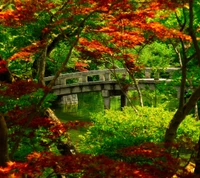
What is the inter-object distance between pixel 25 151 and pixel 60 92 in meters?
16.2

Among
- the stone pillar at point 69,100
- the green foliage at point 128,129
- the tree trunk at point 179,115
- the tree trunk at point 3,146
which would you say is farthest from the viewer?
the stone pillar at point 69,100

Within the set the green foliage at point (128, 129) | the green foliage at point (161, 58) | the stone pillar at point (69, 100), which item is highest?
the green foliage at point (161, 58)

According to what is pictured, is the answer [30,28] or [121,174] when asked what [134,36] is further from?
[121,174]

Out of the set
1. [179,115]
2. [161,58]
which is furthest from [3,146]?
[161,58]

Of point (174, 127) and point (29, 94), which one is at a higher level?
point (29, 94)

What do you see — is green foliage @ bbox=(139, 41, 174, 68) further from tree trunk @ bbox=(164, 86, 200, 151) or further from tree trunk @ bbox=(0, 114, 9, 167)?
tree trunk @ bbox=(0, 114, 9, 167)

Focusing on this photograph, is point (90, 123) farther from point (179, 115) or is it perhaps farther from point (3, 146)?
point (3, 146)

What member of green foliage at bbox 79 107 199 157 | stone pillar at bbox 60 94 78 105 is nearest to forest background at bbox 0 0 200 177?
green foliage at bbox 79 107 199 157

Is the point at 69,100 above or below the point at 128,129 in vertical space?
below

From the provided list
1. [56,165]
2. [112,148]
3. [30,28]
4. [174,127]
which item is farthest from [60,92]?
[56,165]

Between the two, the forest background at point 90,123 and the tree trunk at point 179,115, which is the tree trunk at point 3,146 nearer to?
the forest background at point 90,123

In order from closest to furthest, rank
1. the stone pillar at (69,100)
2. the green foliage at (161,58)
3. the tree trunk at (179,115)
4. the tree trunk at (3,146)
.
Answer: the tree trunk at (3,146), the tree trunk at (179,115), the green foliage at (161,58), the stone pillar at (69,100)

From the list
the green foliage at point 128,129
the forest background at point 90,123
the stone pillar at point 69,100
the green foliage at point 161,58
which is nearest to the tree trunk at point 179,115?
the forest background at point 90,123

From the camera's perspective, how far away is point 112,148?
950 centimetres
